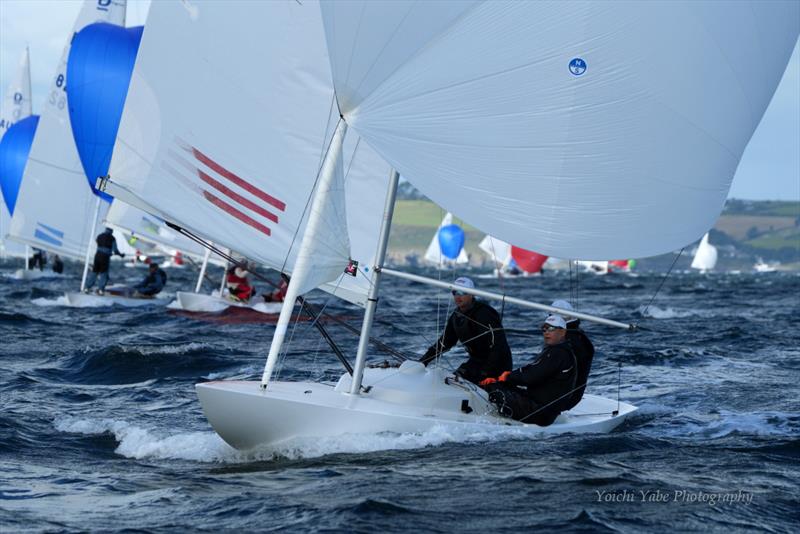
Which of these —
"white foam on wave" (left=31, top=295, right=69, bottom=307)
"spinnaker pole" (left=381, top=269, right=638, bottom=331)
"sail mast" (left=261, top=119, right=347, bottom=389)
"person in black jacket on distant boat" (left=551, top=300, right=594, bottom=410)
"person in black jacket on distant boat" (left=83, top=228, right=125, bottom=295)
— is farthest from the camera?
"white foam on wave" (left=31, top=295, right=69, bottom=307)

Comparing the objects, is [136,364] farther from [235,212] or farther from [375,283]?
[375,283]

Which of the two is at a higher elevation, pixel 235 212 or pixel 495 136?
pixel 495 136

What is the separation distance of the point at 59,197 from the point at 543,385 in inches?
831

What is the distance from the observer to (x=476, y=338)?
955cm

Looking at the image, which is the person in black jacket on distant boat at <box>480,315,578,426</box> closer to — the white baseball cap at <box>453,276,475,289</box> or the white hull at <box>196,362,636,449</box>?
the white hull at <box>196,362,636,449</box>

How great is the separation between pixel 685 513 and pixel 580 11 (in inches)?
143

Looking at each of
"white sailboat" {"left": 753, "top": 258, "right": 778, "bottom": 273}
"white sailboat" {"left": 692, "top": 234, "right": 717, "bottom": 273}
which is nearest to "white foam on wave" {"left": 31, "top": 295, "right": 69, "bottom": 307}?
"white sailboat" {"left": 692, "top": 234, "right": 717, "bottom": 273}

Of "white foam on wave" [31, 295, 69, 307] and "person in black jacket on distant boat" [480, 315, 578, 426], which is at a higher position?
"white foam on wave" [31, 295, 69, 307]

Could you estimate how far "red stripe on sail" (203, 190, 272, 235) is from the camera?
9289mm

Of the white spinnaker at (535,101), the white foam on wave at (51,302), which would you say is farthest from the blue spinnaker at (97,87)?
the white spinnaker at (535,101)

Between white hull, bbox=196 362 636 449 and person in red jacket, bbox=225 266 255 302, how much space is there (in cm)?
1423

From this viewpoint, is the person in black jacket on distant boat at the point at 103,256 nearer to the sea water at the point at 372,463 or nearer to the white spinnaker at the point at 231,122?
the sea water at the point at 372,463

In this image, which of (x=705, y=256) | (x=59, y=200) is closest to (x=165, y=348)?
(x=59, y=200)

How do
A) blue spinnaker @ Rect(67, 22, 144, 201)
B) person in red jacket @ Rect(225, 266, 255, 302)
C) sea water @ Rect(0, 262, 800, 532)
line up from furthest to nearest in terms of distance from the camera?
person in red jacket @ Rect(225, 266, 255, 302) → blue spinnaker @ Rect(67, 22, 144, 201) → sea water @ Rect(0, 262, 800, 532)
